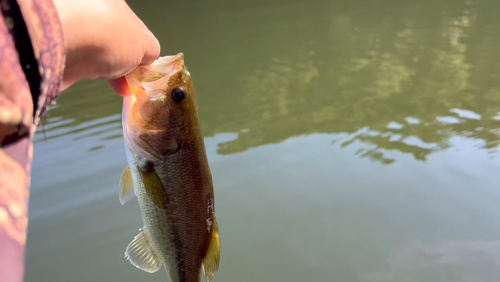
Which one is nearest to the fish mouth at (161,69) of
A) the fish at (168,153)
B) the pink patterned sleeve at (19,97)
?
the fish at (168,153)

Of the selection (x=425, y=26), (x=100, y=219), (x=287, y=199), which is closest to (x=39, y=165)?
(x=100, y=219)

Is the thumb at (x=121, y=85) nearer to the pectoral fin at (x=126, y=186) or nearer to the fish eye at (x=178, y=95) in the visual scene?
the fish eye at (x=178, y=95)

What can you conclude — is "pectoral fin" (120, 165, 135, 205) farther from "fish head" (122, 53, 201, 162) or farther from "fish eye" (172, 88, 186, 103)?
"fish eye" (172, 88, 186, 103)

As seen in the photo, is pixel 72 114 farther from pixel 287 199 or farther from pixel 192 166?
pixel 192 166

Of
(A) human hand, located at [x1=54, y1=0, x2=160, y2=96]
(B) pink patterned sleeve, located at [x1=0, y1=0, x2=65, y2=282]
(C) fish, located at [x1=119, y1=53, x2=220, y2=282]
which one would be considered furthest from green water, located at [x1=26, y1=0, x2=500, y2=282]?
(B) pink patterned sleeve, located at [x1=0, y1=0, x2=65, y2=282]

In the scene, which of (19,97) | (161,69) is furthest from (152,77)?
(19,97)

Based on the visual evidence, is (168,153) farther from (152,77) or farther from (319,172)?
(319,172)

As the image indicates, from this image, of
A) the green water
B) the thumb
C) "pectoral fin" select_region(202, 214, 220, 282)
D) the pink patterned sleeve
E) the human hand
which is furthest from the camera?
the green water
